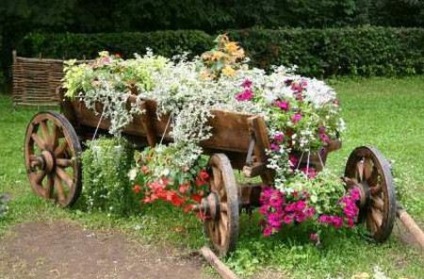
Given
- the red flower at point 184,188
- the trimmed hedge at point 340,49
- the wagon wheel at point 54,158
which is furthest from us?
the trimmed hedge at point 340,49

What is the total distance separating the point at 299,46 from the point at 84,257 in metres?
14.4

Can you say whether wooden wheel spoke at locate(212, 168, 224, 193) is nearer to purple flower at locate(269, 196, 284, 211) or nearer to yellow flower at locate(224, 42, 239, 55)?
purple flower at locate(269, 196, 284, 211)

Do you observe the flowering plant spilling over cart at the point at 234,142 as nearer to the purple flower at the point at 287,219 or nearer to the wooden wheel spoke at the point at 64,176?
the purple flower at the point at 287,219

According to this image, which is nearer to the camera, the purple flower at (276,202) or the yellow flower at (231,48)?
the purple flower at (276,202)

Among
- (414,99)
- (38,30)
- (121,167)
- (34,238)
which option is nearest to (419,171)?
(121,167)

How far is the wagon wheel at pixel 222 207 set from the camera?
5117mm

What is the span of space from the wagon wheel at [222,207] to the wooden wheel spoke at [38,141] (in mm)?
2195

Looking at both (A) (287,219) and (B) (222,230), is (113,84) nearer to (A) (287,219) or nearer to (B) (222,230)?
(B) (222,230)

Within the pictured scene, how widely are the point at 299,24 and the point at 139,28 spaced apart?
17.3 feet

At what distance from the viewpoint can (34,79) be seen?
14.1m

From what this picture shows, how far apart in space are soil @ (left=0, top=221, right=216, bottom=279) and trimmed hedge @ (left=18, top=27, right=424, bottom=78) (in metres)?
10.9

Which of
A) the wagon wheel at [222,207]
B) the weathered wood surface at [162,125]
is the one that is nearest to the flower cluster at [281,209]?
the wagon wheel at [222,207]

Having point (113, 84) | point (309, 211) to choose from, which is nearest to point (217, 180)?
point (309, 211)

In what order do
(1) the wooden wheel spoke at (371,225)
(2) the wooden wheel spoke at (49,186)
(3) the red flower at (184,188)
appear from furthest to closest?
(2) the wooden wheel spoke at (49,186)
(1) the wooden wheel spoke at (371,225)
(3) the red flower at (184,188)
